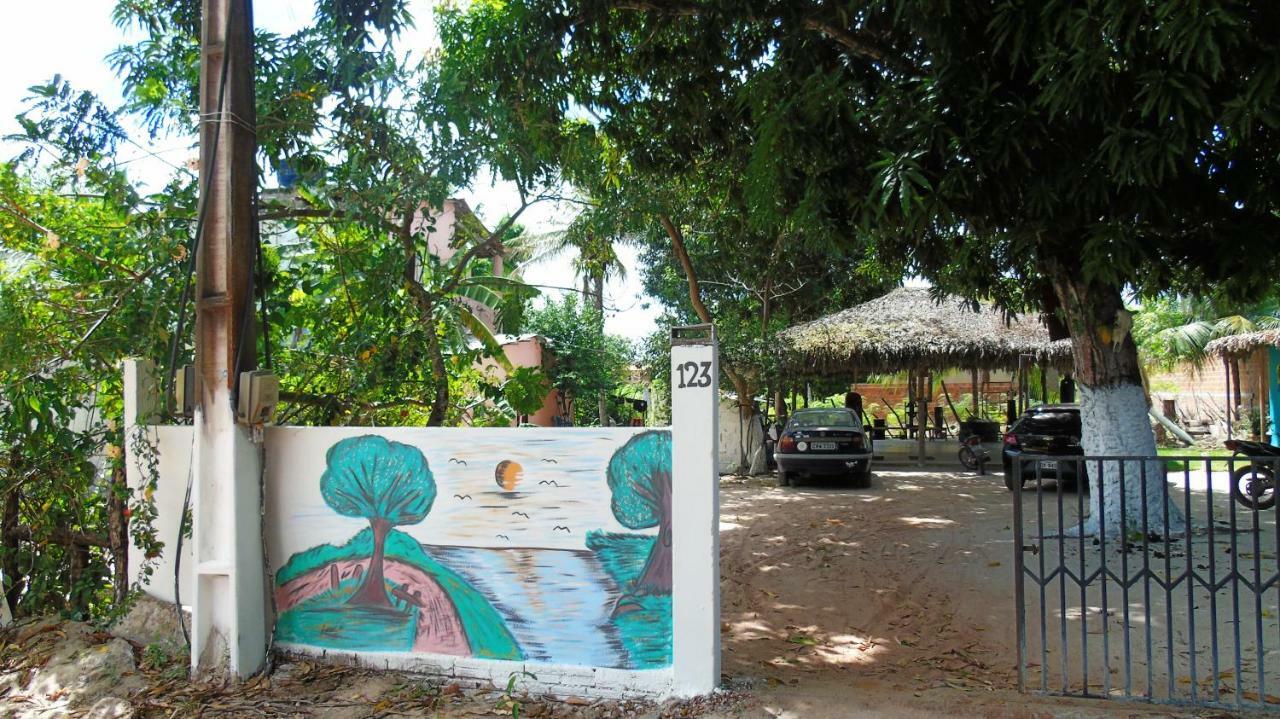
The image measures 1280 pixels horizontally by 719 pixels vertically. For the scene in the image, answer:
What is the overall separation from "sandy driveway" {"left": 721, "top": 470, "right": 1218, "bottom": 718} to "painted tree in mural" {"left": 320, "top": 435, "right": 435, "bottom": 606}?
2182mm

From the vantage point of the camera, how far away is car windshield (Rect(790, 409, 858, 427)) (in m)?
15.0

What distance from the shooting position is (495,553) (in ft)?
15.1

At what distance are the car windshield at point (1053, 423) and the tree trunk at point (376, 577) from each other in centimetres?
1174

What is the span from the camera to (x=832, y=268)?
72.7 ft

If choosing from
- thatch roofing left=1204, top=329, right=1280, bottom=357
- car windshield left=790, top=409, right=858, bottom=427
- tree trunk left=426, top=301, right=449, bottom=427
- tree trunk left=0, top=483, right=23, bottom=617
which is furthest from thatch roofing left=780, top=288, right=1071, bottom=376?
tree trunk left=0, top=483, right=23, bottom=617

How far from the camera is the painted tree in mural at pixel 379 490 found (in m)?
4.80

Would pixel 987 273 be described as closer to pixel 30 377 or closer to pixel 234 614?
pixel 234 614

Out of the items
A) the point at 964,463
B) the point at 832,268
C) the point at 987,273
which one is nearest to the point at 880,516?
the point at 987,273

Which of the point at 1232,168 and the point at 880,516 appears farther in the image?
the point at 880,516

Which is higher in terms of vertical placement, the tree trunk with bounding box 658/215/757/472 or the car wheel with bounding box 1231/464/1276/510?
the tree trunk with bounding box 658/215/757/472

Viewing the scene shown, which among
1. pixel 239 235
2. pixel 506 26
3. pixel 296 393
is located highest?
pixel 506 26

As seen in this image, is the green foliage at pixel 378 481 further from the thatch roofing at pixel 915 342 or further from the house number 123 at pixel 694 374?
the thatch roofing at pixel 915 342

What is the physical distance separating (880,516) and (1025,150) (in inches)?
254

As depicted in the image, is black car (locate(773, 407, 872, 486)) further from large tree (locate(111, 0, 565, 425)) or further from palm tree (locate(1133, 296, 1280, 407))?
palm tree (locate(1133, 296, 1280, 407))
